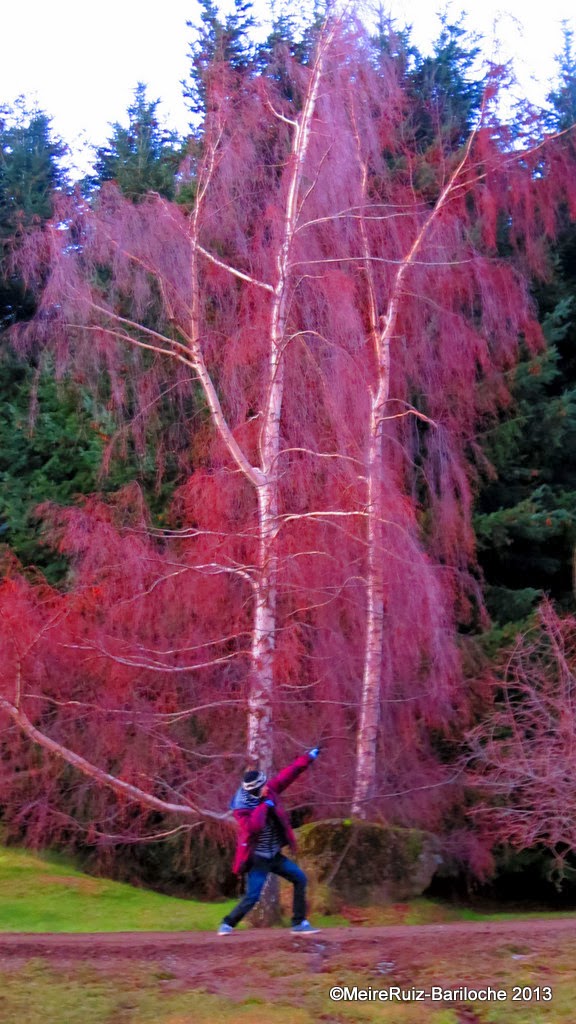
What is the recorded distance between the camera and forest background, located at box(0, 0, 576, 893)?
13.3 m

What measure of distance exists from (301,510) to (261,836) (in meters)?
6.35

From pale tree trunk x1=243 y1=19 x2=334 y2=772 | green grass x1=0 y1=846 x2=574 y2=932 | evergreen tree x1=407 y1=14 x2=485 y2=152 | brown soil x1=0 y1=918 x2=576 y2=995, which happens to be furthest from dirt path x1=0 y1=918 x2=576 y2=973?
evergreen tree x1=407 y1=14 x2=485 y2=152

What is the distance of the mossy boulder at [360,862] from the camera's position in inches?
481

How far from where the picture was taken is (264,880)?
30.0ft

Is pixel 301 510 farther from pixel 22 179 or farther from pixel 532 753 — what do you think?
pixel 22 179

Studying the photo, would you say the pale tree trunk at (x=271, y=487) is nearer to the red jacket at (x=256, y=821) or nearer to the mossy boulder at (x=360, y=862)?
the mossy boulder at (x=360, y=862)

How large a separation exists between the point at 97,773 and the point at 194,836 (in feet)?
9.85

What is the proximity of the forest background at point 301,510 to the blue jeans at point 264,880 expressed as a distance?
10.4 feet

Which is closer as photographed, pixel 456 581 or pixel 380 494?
pixel 380 494

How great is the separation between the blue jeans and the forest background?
316 centimetres

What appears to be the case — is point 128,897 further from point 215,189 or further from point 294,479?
point 215,189

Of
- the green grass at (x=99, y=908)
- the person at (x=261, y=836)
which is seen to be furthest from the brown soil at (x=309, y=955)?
the green grass at (x=99, y=908)

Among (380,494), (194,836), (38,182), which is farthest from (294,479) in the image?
(38,182)

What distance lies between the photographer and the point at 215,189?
1483cm
